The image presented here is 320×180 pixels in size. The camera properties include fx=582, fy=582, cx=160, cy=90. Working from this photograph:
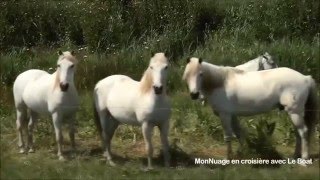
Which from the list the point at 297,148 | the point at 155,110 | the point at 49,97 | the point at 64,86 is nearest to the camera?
the point at 155,110

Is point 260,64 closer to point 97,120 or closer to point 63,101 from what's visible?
point 97,120

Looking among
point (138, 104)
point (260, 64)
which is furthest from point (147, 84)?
point (260, 64)

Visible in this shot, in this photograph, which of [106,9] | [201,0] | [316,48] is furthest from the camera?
[201,0]

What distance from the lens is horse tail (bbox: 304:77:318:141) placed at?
17.7 ft

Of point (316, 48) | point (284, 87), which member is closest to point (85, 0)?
point (316, 48)

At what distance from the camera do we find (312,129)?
5.39m

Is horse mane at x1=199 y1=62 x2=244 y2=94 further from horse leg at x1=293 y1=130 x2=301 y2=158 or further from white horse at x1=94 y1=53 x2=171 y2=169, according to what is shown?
horse leg at x1=293 y1=130 x2=301 y2=158

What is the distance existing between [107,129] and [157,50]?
378 centimetres

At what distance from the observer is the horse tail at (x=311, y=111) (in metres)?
5.40

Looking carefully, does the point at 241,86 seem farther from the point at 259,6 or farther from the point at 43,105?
the point at 259,6

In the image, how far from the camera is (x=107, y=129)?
559cm

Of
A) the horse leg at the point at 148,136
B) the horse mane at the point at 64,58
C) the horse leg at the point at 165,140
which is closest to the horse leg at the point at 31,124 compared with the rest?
the horse mane at the point at 64,58

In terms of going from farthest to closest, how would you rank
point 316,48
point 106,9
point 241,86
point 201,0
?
point 201,0 < point 106,9 < point 316,48 < point 241,86

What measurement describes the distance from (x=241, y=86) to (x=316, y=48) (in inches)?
147
